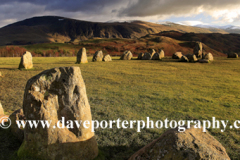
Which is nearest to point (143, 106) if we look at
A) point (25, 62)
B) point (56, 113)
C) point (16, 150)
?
point (56, 113)

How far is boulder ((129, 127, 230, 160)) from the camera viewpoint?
3135mm

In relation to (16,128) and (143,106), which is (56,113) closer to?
(16,128)

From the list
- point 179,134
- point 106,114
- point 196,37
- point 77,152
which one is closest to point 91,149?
point 77,152

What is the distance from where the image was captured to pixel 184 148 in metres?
3.18

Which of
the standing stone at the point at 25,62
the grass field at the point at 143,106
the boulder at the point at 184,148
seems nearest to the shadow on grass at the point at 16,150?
the grass field at the point at 143,106

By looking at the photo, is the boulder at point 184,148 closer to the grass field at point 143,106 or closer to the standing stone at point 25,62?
the grass field at point 143,106

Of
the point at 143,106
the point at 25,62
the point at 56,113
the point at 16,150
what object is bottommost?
the point at 143,106

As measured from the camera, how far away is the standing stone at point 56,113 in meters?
4.08

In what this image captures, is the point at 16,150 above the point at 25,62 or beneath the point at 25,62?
beneath

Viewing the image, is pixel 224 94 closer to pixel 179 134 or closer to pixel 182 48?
pixel 179 134

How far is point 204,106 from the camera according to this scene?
387 inches

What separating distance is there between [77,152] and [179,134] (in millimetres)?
2503

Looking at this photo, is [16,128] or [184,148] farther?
[16,128]

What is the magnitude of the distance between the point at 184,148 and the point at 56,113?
297 centimetres
